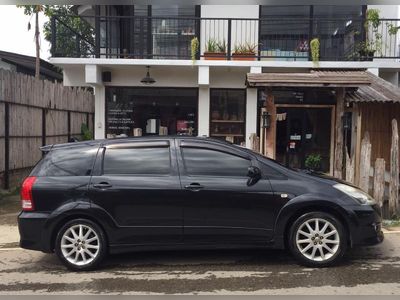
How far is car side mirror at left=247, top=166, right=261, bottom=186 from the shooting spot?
18.4 feet

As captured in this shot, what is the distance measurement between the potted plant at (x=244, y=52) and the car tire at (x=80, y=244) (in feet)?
29.4

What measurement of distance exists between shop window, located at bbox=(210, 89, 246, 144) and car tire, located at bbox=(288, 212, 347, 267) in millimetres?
8851

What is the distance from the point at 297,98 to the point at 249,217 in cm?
853

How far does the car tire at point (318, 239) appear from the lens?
555 centimetres

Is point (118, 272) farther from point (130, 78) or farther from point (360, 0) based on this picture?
point (130, 78)

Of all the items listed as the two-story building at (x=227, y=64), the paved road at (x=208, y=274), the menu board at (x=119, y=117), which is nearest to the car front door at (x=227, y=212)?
the paved road at (x=208, y=274)

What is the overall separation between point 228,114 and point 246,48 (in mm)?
2096

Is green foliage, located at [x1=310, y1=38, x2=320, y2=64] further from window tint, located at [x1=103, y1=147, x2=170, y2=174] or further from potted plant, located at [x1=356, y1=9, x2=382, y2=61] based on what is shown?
window tint, located at [x1=103, y1=147, x2=170, y2=174]

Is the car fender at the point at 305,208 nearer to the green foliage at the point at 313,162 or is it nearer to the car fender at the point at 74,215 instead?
the car fender at the point at 74,215

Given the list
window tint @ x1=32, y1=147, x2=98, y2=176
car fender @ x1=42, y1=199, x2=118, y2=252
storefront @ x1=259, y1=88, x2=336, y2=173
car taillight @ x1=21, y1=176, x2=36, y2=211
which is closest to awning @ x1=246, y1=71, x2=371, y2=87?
storefront @ x1=259, y1=88, x2=336, y2=173

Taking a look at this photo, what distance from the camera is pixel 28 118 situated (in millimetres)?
13156

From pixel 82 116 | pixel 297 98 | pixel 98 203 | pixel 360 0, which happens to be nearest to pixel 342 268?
pixel 98 203

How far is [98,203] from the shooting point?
18.2ft

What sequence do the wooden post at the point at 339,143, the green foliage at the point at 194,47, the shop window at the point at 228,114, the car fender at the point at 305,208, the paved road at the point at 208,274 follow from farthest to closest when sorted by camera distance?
the shop window at the point at 228,114, the green foliage at the point at 194,47, the wooden post at the point at 339,143, the car fender at the point at 305,208, the paved road at the point at 208,274
